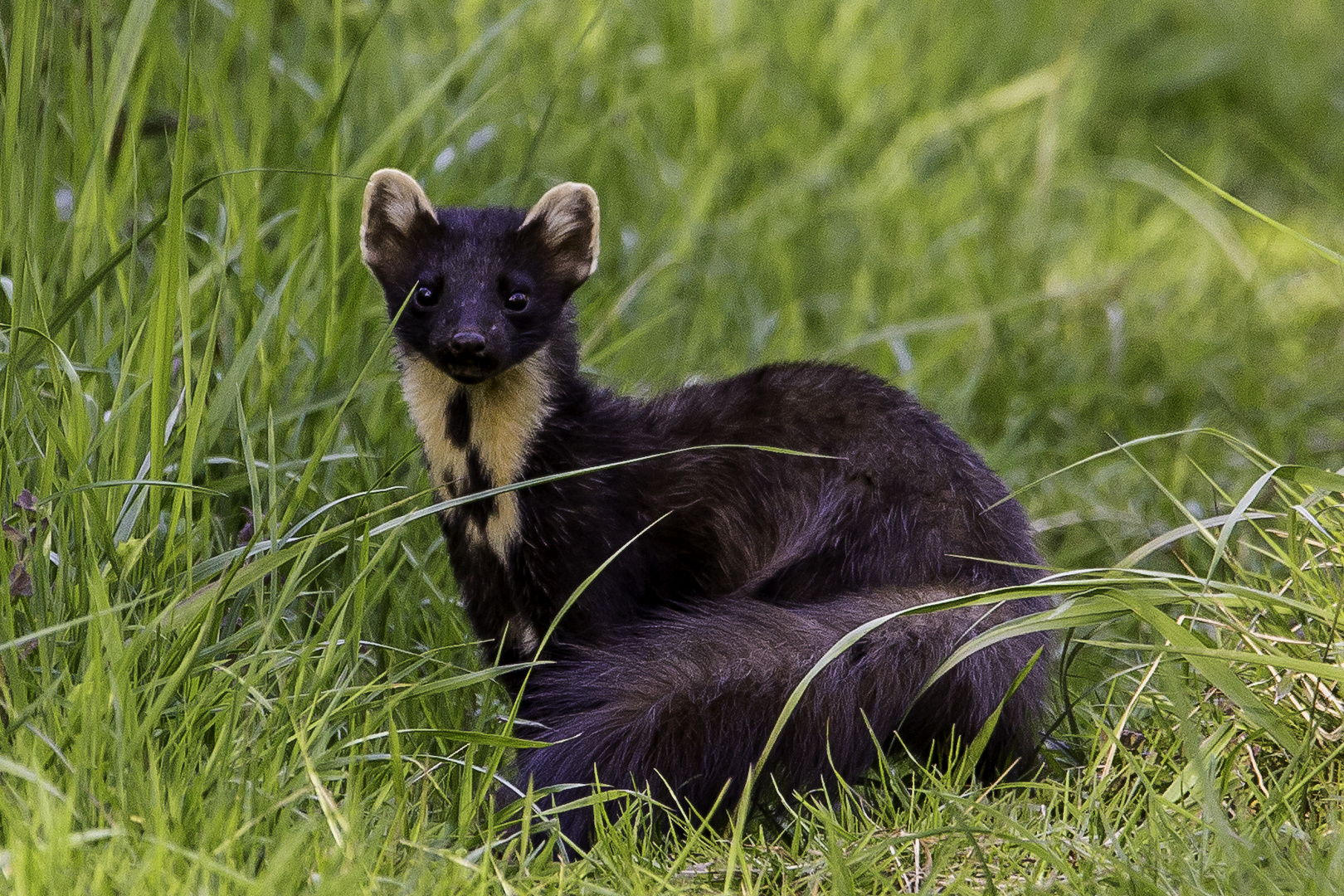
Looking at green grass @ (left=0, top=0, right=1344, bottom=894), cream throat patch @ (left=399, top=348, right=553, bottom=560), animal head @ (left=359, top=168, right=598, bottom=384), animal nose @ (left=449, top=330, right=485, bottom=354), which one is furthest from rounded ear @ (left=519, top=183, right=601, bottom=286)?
green grass @ (left=0, top=0, right=1344, bottom=894)

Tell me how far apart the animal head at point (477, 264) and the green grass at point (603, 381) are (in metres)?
0.18

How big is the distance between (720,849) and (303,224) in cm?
219

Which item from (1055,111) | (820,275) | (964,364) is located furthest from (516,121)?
(1055,111)

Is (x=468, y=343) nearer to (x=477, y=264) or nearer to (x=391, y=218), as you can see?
(x=477, y=264)

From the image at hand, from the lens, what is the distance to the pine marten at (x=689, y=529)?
3203 mm

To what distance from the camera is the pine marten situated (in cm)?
320

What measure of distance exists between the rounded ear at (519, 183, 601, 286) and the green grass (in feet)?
1.63

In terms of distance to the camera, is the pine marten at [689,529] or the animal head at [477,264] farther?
the animal head at [477,264]

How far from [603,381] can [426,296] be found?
1.27m

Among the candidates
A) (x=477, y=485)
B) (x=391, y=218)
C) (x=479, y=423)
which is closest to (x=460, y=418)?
(x=479, y=423)

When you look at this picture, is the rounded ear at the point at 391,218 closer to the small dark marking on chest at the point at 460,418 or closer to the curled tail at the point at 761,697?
the small dark marking on chest at the point at 460,418

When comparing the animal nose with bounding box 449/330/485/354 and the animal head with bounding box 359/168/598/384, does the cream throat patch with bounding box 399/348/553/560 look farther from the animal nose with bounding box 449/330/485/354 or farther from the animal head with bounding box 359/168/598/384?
the animal nose with bounding box 449/330/485/354

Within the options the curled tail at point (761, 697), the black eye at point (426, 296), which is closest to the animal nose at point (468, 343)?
the black eye at point (426, 296)

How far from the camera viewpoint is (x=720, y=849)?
9.96 feet
